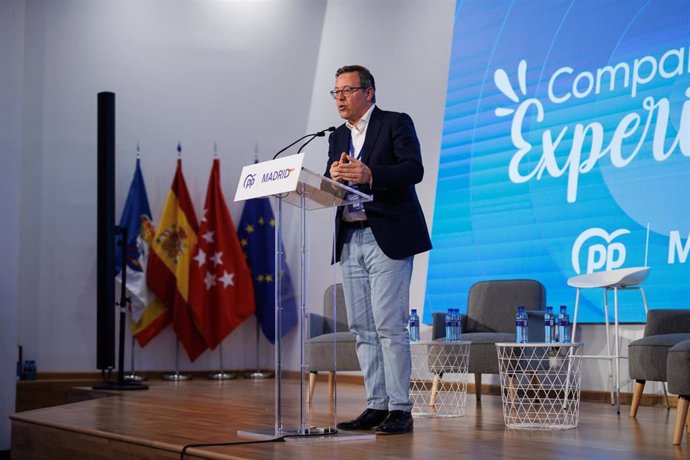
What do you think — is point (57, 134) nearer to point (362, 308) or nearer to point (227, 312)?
point (227, 312)

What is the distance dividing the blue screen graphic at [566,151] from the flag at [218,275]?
189 centimetres

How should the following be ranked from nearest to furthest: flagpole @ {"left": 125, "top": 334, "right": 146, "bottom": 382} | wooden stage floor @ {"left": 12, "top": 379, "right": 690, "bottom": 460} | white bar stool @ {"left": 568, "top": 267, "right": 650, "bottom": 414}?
wooden stage floor @ {"left": 12, "top": 379, "right": 690, "bottom": 460} < white bar stool @ {"left": 568, "top": 267, "right": 650, "bottom": 414} < flagpole @ {"left": 125, "top": 334, "right": 146, "bottom": 382}

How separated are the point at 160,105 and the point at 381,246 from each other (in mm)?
5161

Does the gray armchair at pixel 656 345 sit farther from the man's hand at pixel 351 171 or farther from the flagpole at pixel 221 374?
the flagpole at pixel 221 374

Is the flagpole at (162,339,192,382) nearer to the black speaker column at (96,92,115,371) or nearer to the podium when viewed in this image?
the black speaker column at (96,92,115,371)

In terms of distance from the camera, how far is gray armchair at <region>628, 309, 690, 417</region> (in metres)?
4.38

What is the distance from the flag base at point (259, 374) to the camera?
815 centimetres

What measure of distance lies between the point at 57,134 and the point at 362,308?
488 cm

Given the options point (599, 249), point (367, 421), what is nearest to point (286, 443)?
point (367, 421)

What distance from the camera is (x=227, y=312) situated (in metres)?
7.98

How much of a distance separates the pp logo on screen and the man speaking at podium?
2594 millimetres

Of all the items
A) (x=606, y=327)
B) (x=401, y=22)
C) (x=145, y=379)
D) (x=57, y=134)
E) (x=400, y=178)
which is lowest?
(x=145, y=379)

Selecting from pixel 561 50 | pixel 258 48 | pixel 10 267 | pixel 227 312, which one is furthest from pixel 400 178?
pixel 258 48

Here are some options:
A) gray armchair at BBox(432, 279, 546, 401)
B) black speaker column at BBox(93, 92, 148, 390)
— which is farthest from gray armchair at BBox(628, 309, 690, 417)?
black speaker column at BBox(93, 92, 148, 390)
